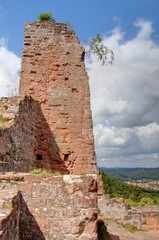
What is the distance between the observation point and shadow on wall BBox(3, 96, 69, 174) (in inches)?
390

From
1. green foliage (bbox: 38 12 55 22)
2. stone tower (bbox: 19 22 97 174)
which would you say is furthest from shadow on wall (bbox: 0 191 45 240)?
green foliage (bbox: 38 12 55 22)

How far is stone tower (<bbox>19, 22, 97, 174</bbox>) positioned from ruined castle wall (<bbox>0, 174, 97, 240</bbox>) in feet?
21.2

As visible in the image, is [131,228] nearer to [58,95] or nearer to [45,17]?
[58,95]

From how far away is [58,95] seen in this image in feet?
45.0

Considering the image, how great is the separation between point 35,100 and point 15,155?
12.5ft

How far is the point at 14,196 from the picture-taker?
5.63 m

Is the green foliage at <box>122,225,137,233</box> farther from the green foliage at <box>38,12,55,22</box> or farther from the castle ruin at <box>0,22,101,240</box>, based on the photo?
the green foliage at <box>38,12,55,22</box>

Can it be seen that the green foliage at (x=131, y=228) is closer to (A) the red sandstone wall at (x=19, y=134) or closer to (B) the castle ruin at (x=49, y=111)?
(B) the castle ruin at (x=49, y=111)

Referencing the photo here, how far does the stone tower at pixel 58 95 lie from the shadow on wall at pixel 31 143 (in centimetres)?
4

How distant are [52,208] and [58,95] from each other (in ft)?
26.3

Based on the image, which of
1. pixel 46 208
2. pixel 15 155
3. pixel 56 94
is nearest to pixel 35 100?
pixel 56 94

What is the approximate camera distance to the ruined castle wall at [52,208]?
19.9 feet

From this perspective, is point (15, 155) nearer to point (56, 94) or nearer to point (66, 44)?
point (56, 94)

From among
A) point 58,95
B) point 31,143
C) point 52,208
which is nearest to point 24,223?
point 52,208
